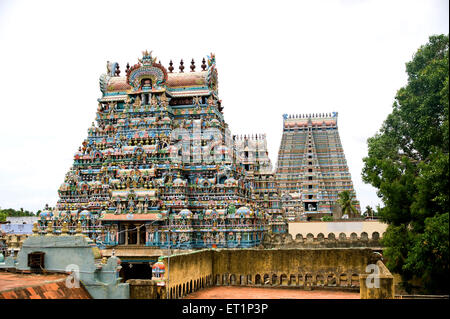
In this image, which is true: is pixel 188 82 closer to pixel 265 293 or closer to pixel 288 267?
pixel 288 267

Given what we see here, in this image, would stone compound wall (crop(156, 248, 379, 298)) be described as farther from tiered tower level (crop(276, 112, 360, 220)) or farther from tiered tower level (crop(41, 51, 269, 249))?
tiered tower level (crop(276, 112, 360, 220))

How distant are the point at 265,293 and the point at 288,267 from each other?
102 inches

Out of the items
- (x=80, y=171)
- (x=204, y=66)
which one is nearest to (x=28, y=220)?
(x=80, y=171)

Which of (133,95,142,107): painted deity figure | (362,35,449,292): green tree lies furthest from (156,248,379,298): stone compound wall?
(133,95,142,107): painted deity figure

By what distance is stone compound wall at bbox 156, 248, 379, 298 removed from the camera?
83.5 ft

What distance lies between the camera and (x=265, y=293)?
2372 cm

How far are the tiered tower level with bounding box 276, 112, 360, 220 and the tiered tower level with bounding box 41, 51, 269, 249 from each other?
1026 inches

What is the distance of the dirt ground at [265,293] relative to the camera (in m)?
22.5

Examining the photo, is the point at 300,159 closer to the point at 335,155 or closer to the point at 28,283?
the point at 335,155

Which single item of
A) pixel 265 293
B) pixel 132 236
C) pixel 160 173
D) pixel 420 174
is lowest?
pixel 265 293

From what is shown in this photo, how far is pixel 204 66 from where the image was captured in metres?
42.0

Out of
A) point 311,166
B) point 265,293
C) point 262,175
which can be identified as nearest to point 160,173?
point 265,293

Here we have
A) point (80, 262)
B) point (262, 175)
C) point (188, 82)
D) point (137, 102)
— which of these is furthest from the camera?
point (262, 175)

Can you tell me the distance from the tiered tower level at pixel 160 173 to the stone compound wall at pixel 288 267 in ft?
21.2
